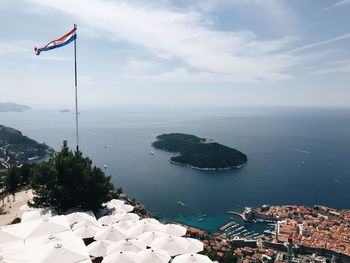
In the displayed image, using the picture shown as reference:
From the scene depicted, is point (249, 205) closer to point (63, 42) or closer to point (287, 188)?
point (287, 188)

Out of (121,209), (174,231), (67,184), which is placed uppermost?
(67,184)

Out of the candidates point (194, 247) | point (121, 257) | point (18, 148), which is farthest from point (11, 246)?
point (18, 148)

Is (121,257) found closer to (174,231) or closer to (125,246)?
(125,246)

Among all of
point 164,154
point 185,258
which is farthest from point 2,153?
point 185,258

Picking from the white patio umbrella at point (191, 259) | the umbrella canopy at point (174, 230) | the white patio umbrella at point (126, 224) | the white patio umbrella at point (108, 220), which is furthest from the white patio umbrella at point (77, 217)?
the white patio umbrella at point (191, 259)

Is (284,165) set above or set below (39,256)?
below
